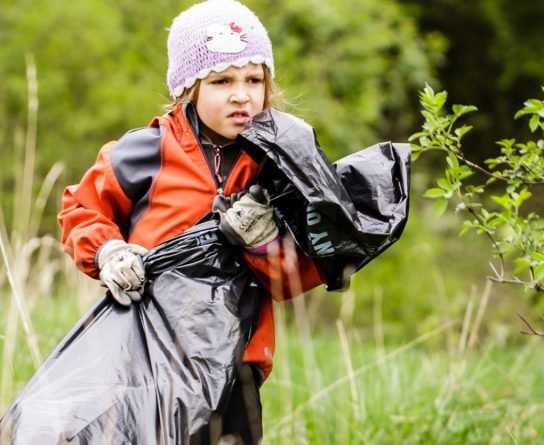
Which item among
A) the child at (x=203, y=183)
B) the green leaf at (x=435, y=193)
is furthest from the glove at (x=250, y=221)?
the green leaf at (x=435, y=193)

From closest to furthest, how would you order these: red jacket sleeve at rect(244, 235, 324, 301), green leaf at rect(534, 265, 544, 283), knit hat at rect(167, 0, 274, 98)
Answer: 1. green leaf at rect(534, 265, 544, 283)
2. red jacket sleeve at rect(244, 235, 324, 301)
3. knit hat at rect(167, 0, 274, 98)

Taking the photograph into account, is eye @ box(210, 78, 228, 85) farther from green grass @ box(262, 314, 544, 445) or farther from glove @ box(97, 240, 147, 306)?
green grass @ box(262, 314, 544, 445)

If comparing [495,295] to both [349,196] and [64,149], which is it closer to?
[64,149]

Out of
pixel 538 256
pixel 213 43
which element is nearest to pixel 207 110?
pixel 213 43

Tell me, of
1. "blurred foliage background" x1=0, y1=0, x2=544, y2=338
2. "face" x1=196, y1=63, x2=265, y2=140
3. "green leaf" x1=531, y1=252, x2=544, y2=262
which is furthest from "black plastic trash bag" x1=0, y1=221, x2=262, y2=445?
"blurred foliage background" x1=0, y1=0, x2=544, y2=338

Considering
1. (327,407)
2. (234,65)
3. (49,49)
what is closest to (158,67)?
(49,49)

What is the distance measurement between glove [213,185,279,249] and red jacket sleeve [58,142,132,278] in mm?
291

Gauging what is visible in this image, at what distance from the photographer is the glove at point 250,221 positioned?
2.47 m

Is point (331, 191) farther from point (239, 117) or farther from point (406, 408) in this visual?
point (406, 408)

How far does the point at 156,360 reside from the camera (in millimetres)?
2365

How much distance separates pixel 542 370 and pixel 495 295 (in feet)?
24.4

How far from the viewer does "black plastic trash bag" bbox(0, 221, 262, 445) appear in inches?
87.9

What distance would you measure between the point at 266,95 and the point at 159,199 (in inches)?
16.7

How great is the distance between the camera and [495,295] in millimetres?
12117
